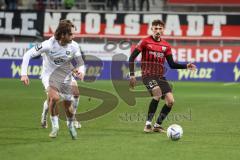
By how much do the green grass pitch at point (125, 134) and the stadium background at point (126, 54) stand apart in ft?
0.10

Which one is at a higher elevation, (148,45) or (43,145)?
(148,45)

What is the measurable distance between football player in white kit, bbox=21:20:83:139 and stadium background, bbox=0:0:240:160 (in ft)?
5.30

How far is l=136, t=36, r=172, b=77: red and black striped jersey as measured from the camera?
44.8 feet

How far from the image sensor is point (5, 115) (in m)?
16.7

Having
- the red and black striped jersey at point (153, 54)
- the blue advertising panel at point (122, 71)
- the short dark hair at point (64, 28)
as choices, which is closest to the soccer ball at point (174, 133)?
the red and black striped jersey at point (153, 54)

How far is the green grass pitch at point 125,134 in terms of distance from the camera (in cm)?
1039

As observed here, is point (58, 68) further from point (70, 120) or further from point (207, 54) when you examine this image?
point (207, 54)

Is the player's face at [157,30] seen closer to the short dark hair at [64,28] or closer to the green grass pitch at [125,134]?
the green grass pitch at [125,134]

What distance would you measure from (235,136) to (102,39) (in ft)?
72.0

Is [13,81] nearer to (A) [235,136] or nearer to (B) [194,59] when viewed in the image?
(B) [194,59]

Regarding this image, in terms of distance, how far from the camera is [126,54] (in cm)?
3222

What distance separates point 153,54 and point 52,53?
2549mm

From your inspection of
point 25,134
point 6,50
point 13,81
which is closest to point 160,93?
point 25,134

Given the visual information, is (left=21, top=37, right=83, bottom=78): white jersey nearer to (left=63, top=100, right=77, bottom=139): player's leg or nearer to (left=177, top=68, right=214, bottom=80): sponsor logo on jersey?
(left=63, top=100, right=77, bottom=139): player's leg
